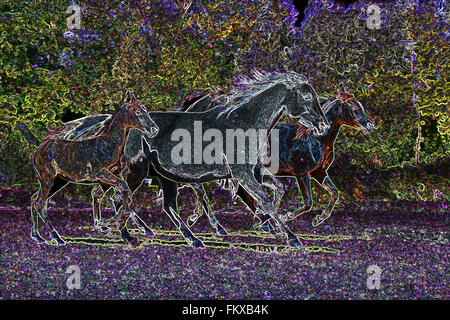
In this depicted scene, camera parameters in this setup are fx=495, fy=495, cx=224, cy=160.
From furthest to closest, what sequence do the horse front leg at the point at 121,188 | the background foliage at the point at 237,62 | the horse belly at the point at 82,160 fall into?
1. the background foliage at the point at 237,62
2. the horse belly at the point at 82,160
3. the horse front leg at the point at 121,188

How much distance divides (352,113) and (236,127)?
3215 mm

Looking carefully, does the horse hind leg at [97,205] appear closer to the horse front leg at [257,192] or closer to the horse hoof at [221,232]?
the horse hoof at [221,232]

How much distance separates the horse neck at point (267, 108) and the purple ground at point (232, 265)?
2.26m

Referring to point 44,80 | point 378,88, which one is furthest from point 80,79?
point 378,88

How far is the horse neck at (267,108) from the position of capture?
26.8ft

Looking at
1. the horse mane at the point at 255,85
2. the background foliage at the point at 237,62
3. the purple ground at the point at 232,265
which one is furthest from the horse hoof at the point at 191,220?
the background foliage at the point at 237,62

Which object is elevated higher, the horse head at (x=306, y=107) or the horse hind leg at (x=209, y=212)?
the horse head at (x=306, y=107)

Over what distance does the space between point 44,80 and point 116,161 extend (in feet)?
22.8

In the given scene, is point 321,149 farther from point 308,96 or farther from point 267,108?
point 267,108

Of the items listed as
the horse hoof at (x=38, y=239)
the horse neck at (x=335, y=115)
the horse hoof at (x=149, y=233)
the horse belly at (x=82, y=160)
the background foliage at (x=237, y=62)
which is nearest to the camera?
the horse belly at (x=82, y=160)

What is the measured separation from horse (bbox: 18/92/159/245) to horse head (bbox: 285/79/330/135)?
90.3 inches

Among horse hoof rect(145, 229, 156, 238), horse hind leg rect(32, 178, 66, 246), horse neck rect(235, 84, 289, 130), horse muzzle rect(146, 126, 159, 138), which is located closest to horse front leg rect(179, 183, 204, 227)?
horse hoof rect(145, 229, 156, 238)

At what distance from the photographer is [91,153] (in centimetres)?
856

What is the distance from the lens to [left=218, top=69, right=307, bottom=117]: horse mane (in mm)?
8227
